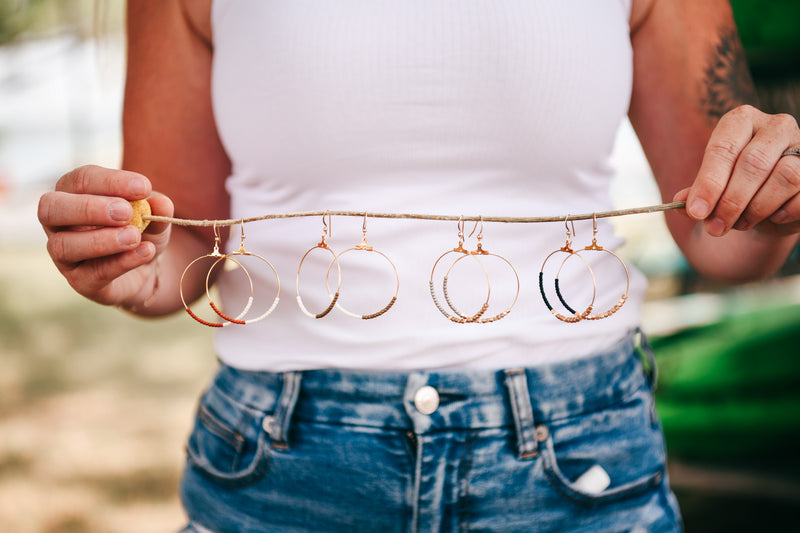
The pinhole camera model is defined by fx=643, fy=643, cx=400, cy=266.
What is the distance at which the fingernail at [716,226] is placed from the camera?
2.61 ft

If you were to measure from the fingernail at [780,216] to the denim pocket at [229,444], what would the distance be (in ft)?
2.42

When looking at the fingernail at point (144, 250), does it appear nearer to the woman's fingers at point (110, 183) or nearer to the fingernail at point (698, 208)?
the woman's fingers at point (110, 183)

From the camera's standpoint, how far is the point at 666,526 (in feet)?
3.23

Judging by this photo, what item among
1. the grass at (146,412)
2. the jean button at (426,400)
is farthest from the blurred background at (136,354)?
the jean button at (426,400)

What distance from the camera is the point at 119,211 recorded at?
0.77 m

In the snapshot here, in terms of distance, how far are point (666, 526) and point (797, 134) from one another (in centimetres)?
60

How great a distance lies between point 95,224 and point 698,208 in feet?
2.40

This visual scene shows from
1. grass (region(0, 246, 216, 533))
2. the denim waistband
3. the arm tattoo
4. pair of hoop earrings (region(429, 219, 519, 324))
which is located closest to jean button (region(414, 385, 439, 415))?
the denim waistband

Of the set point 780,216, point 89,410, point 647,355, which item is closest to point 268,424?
point 647,355

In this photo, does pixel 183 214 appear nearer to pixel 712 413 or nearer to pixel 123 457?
pixel 712 413

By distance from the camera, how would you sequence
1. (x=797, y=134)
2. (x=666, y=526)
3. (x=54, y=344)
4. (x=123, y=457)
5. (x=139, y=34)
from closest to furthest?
(x=797, y=134) < (x=666, y=526) < (x=139, y=34) < (x=123, y=457) < (x=54, y=344)

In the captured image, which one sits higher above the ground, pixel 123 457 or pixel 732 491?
pixel 732 491

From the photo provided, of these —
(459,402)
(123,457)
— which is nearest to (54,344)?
(123,457)

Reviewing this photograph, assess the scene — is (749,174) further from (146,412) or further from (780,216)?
(146,412)
